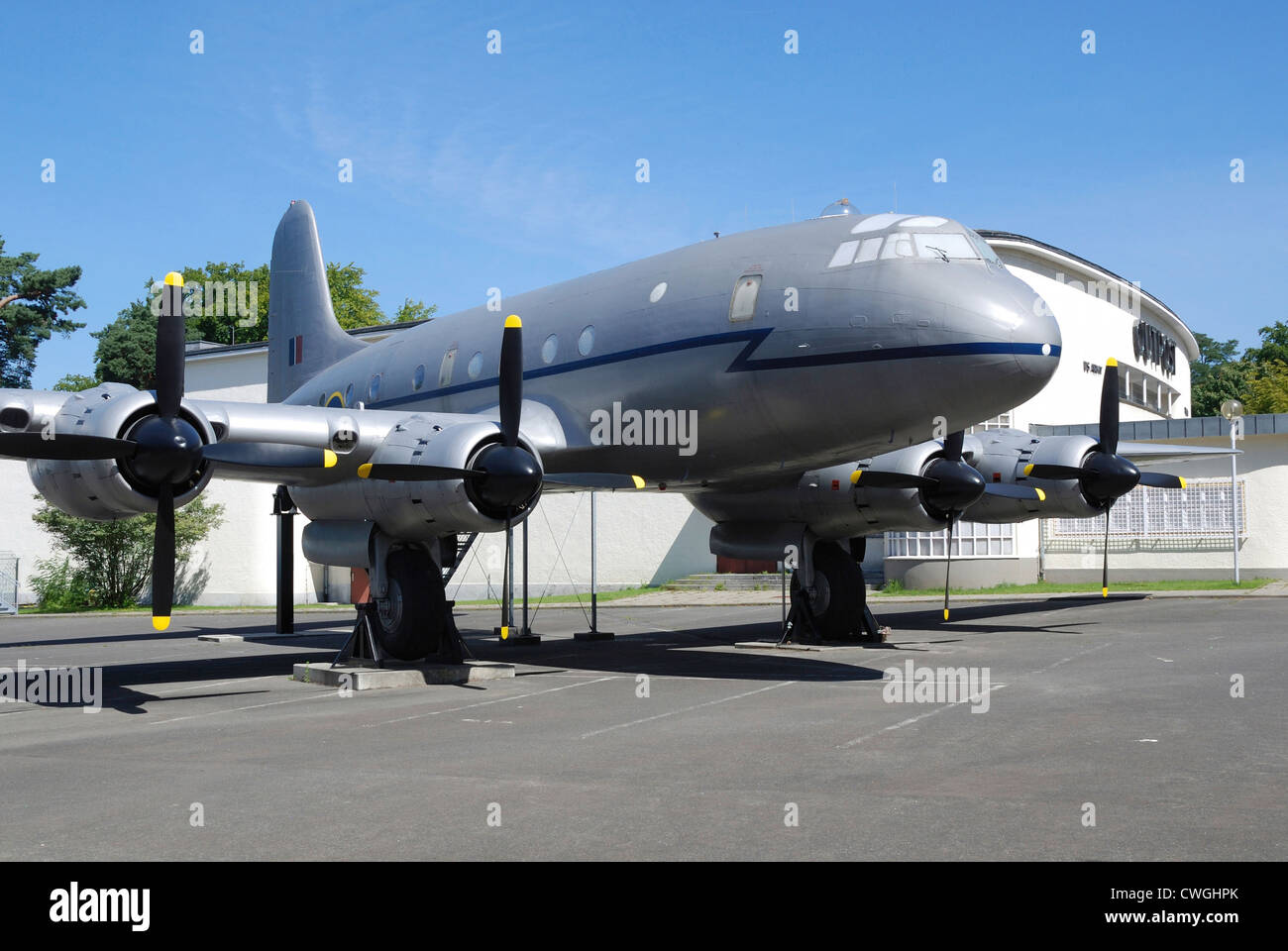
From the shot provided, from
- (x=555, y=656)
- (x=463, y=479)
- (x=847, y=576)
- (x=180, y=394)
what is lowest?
(x=555, y=656)

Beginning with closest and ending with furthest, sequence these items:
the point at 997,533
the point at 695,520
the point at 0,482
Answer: the point at 997,533 < the point at 695,520 < the point at 0,482

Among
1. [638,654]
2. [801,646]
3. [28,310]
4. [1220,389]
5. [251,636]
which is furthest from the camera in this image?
[1220,389]

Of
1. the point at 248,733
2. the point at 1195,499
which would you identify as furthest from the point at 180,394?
the point at 1195,499

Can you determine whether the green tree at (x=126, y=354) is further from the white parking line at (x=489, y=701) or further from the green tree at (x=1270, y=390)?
the green tree at (x=1270, y=390)

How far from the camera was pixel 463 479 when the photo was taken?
49.6 ft

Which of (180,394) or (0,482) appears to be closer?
(180,394)

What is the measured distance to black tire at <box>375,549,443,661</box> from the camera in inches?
667

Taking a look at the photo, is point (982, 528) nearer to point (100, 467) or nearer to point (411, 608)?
point (411, 608)

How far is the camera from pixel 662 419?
54.4 ft

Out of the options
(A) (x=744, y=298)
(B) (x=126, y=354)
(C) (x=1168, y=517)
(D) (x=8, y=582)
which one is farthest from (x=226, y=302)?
(A) (x=744, y=298)

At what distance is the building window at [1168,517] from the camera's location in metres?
36.4

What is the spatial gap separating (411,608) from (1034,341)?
376 inches
